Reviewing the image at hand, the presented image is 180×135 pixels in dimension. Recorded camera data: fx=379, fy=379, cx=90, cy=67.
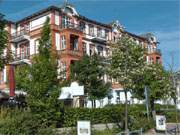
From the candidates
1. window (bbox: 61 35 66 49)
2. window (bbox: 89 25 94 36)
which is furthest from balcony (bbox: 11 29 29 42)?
window (bbox: 89 25 94 36)

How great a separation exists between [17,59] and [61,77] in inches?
1314

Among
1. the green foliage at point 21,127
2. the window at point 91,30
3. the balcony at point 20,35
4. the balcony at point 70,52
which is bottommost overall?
the green foliage at point 21,127

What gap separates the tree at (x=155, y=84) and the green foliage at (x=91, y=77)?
666 cm

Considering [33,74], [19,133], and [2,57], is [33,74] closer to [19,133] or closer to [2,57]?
[2,57]

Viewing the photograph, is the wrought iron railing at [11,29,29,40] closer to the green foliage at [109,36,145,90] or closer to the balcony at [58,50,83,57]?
the balcony at [58,50,83,57]

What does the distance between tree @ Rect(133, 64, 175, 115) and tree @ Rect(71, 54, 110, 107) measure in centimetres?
666

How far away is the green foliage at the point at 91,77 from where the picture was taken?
4169 cm

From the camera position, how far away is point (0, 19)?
25.4 m

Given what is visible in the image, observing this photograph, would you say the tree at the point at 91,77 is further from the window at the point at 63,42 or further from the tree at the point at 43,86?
the tree at the point at 43,86

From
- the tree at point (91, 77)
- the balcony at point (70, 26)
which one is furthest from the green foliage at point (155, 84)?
the balcony at point (70, 26)

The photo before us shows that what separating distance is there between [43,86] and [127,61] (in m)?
11.4

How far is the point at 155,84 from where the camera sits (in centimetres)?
3603

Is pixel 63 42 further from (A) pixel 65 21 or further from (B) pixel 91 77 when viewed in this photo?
(B) pixel 91 77

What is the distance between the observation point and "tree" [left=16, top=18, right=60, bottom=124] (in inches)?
920
